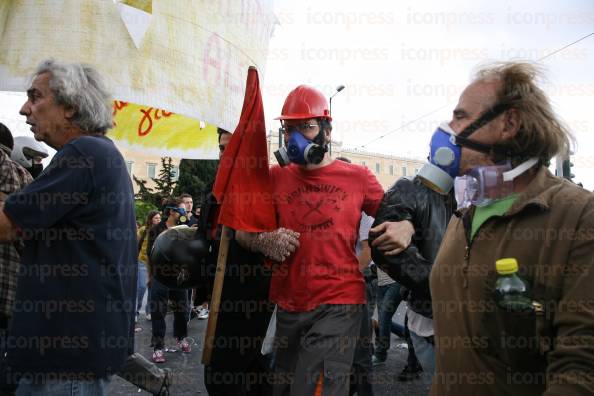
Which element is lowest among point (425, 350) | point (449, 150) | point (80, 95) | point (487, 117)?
point (425, 350)

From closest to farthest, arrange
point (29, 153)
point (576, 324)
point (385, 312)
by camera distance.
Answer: point (576, 324) < point (29, 153) < point (385, 312)

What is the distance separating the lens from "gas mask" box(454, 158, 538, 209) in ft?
4.99

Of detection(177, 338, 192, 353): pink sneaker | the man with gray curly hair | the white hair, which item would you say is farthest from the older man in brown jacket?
detection(177, 338, 192, 353): pink sneaker

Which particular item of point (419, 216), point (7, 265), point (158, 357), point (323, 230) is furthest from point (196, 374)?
point (419, 216)

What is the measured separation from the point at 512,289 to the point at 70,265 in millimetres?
1624

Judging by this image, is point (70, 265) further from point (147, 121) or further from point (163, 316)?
point (163, 316)

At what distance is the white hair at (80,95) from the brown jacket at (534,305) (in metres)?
1.67

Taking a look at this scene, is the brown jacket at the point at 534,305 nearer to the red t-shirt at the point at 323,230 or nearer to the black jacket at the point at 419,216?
the black jacket at the point at 419,216

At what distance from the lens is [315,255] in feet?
8.87

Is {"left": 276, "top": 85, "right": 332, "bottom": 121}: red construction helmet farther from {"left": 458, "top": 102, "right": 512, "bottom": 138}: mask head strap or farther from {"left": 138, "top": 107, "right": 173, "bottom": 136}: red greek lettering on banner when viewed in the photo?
{"left": 138, "top": 107, "right": 173, "bottom": 136}: red greek lettering on banner

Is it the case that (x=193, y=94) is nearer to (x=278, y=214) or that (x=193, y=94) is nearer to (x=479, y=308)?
(x=278, y=214)

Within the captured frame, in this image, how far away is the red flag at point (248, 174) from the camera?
2.74m

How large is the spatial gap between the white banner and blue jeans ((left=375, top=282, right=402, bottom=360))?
2.94m

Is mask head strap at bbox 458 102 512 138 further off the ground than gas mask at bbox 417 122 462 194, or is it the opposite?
mask head strap at bbox 458 102 512 138
